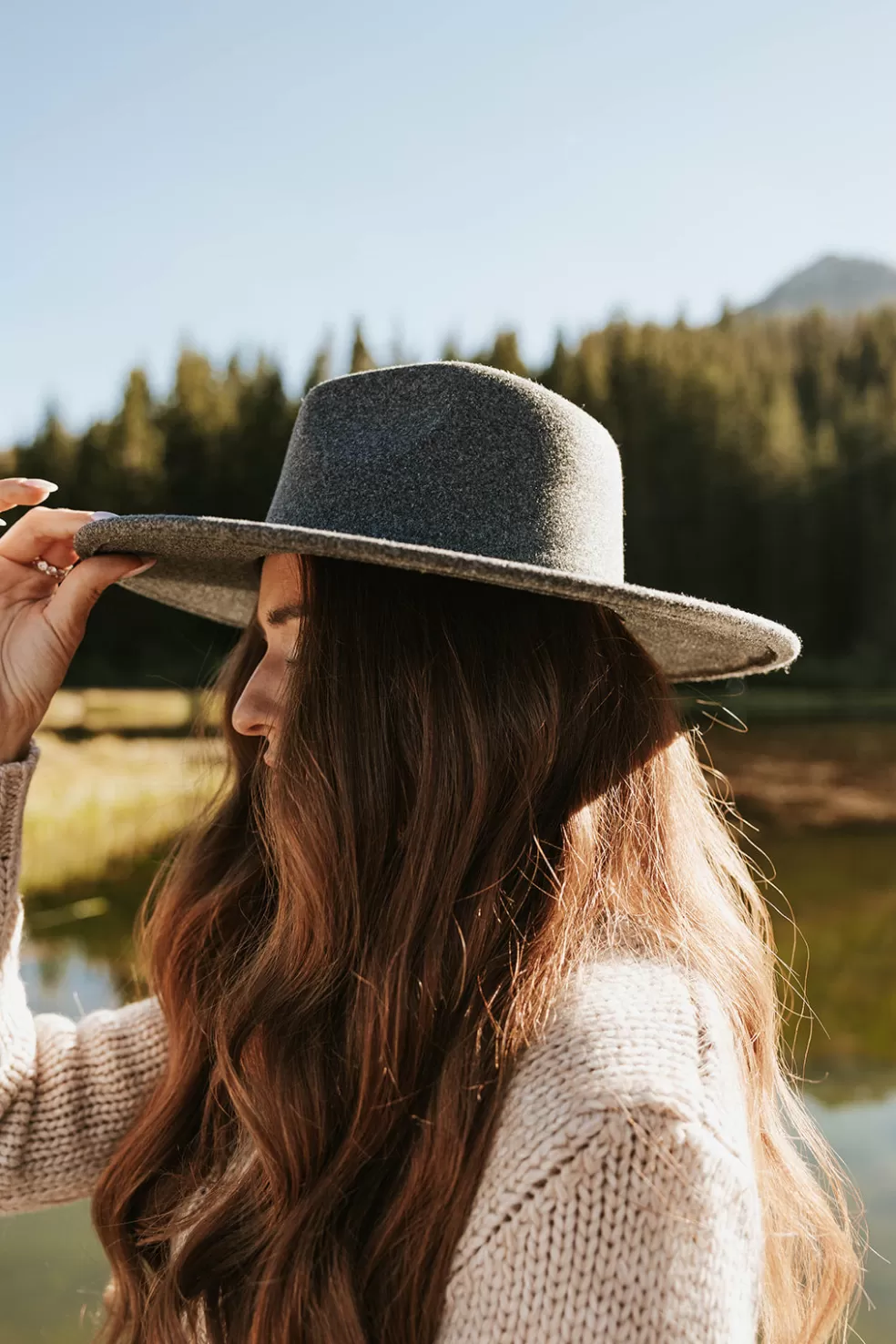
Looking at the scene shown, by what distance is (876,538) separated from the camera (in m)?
19.8

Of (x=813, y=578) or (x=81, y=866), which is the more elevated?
(x=81, y=866)

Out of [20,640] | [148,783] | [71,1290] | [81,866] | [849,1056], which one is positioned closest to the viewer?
[20,640]

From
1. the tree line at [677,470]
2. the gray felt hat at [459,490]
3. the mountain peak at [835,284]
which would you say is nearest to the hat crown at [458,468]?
the gray felt hat at [459,490]

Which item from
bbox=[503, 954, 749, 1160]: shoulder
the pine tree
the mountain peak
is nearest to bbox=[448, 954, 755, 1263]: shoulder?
bbox=[503, 954, 749, 1160]: shoulder

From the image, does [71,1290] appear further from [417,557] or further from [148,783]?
[148,783]

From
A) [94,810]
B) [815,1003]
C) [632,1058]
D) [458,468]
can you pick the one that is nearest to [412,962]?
[632,1058]

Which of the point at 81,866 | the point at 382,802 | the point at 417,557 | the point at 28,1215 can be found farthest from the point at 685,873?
the point at 81,866

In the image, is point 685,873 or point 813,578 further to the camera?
point 813,578

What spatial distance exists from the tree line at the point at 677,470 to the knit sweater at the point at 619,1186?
46.7ft

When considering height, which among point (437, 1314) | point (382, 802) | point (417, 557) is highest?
point (417, 557)

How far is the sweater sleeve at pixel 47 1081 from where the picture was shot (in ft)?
3.78

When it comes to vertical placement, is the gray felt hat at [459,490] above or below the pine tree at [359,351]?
above

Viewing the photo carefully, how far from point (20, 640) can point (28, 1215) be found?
7.28 ft

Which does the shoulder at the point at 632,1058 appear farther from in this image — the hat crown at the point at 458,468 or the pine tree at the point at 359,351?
the pine tree at the point at 359,351
